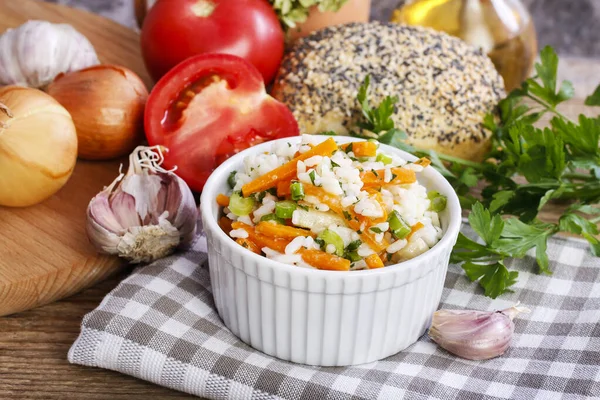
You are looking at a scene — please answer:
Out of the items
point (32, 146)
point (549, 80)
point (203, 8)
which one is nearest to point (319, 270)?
point (32, 146)

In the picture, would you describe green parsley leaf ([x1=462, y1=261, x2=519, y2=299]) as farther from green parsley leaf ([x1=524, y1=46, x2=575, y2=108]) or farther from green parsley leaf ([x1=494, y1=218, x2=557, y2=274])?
green parsley leaf ([x1=524, y1=46, x2=575, y2=108])

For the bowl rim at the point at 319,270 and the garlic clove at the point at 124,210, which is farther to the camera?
the garlic clove at the point at 124,210

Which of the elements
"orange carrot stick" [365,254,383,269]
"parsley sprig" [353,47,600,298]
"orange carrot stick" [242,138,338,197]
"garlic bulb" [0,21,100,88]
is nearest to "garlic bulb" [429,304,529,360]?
"parsley sprig" [353,47,600,298]

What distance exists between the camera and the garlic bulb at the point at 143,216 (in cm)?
186

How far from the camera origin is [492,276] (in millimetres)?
1815

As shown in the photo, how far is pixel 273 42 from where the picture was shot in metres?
2.53

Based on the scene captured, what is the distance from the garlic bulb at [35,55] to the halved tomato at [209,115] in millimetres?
400

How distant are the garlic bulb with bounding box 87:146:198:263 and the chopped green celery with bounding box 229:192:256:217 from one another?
0.29 meters

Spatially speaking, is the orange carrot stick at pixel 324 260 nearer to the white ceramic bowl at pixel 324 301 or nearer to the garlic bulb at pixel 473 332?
the white ceramic bowl at pixel 324 301

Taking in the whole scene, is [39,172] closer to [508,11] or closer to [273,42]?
[273,42]

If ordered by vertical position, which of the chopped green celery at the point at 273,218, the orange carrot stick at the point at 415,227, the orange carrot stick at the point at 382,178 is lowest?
the chopped green celery at the point at 273,218

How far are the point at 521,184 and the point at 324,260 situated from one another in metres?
0.82

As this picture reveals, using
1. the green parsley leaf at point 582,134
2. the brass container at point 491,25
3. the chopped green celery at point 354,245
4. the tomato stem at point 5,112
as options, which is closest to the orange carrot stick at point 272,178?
the chopped green celery at point 354,245

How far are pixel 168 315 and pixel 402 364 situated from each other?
0.54 meters
